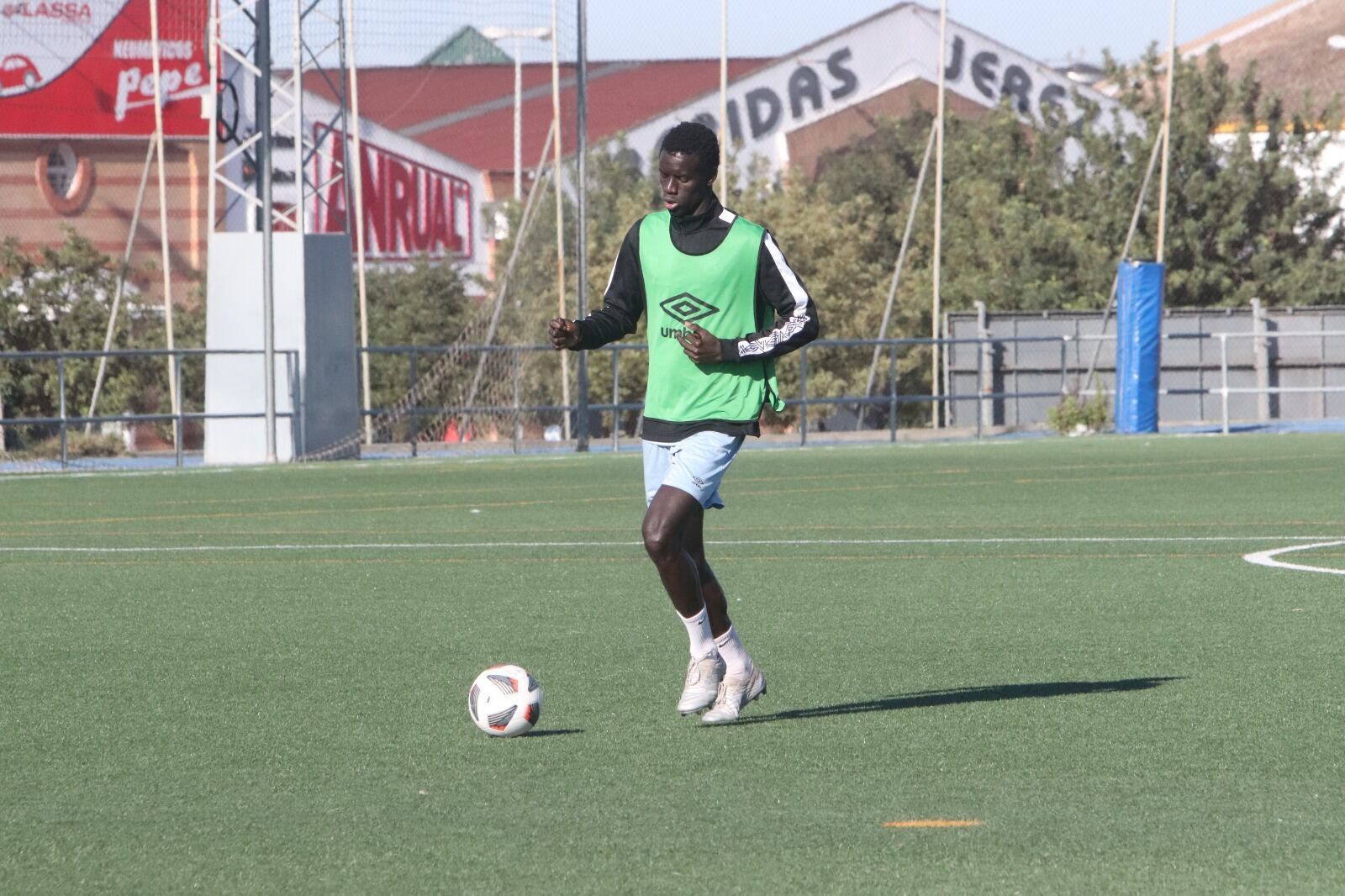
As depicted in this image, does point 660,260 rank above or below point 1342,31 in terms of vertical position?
below

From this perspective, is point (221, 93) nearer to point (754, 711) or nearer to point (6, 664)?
point (6, 664)

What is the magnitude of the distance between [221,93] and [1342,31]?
407 feet

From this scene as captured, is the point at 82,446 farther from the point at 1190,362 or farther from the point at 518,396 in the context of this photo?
the point at 1190,362

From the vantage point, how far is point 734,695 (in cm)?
698

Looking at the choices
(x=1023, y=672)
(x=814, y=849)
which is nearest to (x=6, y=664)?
(x=1023, y=672)

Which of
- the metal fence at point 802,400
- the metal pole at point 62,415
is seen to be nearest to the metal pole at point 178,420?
the metal pole at point 62,415

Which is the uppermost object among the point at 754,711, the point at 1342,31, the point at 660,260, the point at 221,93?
the point at 1342,31

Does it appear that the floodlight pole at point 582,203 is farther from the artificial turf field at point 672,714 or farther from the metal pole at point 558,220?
the artificial turf field at point 672,714

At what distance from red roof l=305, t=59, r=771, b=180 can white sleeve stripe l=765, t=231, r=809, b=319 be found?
2041 inches

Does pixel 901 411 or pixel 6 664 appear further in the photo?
pixel 901 411

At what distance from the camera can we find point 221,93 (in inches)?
1062

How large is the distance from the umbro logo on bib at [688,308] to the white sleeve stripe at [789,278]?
25 cm

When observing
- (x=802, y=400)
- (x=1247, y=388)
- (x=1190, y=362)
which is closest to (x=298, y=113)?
(x=802, y=400)

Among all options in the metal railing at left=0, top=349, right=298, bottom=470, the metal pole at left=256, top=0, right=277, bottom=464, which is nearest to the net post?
the metal railing at left=0, top=349, right=298, bottom=470
